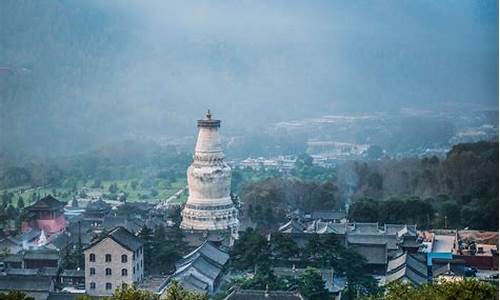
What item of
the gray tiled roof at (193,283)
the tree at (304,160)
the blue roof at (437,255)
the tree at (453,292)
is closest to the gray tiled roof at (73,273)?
the gray tiled roof at (193,283)

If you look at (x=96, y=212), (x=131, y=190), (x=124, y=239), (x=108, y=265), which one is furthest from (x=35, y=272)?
(x=131, y=190)

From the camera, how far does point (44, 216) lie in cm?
1086

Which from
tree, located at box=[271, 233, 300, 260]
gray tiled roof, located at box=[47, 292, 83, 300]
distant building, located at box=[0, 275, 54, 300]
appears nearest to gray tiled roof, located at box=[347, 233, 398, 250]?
tree, located at box=[271, 233, 300, 260]

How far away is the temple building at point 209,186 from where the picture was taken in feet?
33.7

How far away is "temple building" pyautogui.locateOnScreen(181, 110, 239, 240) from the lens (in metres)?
10.3

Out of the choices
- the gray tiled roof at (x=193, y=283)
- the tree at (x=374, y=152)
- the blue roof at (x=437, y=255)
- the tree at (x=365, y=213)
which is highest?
the tree at (x=374, y=152)

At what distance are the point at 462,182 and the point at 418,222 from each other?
4.18 ft

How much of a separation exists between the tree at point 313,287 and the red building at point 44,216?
15.5 ft

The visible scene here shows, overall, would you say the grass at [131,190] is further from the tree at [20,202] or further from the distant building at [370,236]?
the distant building at [370,236]

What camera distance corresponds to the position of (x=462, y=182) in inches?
462

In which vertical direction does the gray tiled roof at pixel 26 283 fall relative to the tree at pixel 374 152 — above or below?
below

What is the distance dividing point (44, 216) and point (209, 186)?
2.34 m

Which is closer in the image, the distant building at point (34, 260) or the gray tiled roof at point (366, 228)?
the distant building at point (34, 260)

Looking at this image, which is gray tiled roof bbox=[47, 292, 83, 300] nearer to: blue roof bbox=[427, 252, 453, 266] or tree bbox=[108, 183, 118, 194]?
blue roof bbox=[427, 252, 453, 266]
